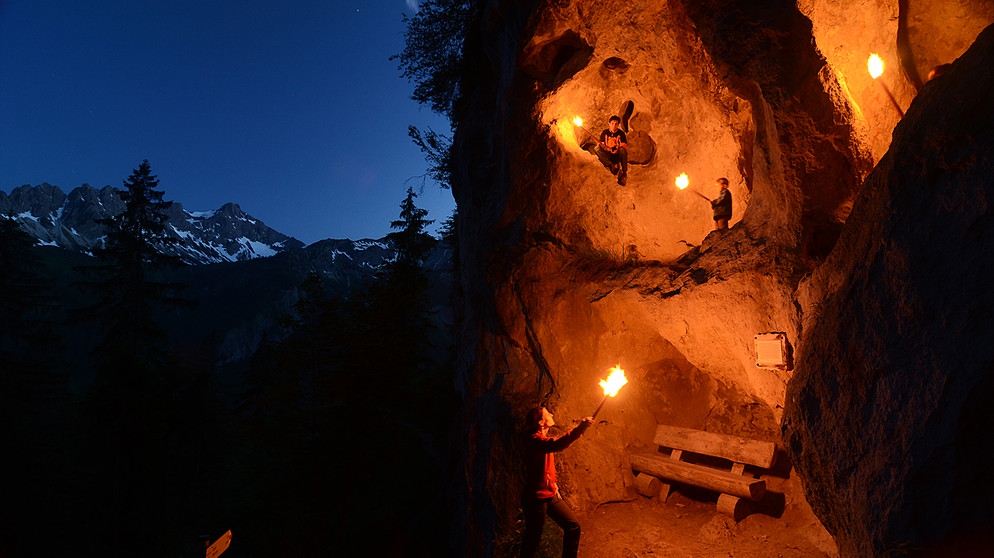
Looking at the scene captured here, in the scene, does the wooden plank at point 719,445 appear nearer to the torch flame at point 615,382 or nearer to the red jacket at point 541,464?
the torch flame at point 615,382

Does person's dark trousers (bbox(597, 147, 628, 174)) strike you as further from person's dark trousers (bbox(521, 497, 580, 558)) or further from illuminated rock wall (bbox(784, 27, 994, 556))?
person's dark trousers (bbox(521, 497, 580, 558))

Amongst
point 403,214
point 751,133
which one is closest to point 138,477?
point 403,214

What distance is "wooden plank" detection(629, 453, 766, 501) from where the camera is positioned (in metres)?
6.13

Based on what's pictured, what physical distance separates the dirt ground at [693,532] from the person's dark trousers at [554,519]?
1.75m

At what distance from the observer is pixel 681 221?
9.62m

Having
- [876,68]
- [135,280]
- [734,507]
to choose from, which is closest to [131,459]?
[135,280]

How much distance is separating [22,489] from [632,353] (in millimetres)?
19500

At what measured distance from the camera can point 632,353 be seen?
8.52 meters

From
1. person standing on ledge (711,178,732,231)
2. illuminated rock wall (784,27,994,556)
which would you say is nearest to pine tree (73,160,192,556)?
person standing on ledge (711,178,732,231)

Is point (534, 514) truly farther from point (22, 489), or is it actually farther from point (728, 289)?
point (22, 489)

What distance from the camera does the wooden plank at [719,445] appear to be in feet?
20.6

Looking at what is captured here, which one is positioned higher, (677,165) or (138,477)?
(677,165)

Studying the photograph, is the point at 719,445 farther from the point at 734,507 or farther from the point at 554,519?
the point at 554,519

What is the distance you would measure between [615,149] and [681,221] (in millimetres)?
2237
